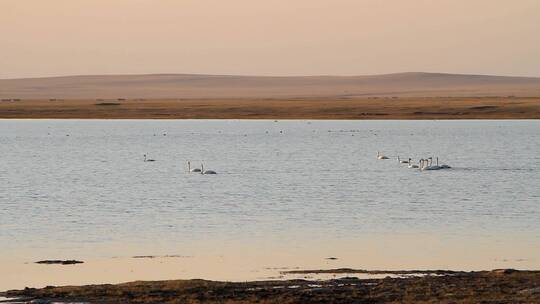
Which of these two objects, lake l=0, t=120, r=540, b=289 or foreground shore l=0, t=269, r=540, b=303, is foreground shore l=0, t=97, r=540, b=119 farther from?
foreground shore l=0, t=269, r=540, b=303

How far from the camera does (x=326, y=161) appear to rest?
151ft

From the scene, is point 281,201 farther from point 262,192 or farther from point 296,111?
point 296,111

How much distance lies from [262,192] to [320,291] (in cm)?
1703

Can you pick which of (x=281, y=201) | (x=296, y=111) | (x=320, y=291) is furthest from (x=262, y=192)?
(x=296, y=111)

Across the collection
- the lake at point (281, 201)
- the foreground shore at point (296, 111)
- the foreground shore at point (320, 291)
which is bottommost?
the foreground shore at point (320, 291)

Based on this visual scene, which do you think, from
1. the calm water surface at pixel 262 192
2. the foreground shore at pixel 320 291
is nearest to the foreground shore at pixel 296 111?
the calm water surface at pixel 262 192

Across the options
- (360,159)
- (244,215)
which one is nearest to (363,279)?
A: (244,215)

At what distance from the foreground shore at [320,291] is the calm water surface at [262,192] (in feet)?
12.6

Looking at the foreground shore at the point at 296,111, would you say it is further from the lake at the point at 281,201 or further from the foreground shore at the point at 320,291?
the foreground shore at the point at 320,291

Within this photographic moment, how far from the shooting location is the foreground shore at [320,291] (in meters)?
13.9

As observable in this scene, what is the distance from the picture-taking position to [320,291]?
14.5 m

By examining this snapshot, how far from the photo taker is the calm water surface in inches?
854

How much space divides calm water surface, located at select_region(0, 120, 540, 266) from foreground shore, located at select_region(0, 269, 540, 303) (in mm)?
3828

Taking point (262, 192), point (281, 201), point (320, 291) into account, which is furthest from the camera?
point (262, 192)
